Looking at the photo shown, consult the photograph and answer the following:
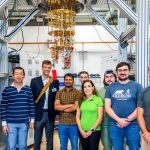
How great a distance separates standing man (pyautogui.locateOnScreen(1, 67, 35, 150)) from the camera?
11.2ft

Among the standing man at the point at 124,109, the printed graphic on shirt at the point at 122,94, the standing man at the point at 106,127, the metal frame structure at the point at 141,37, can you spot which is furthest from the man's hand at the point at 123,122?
the metal frame structure at the point at 141,37

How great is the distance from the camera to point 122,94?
3041 mm

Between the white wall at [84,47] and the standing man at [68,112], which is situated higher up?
the white wall at [84,47]

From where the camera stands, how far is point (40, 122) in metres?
3.80

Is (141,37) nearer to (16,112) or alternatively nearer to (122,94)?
(122,94)

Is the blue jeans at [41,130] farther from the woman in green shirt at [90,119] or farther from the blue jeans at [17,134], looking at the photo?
the woman in green shirt at [90,119]

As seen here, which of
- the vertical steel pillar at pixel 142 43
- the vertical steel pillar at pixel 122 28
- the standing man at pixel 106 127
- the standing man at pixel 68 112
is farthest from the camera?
the vertical steel pillar at pixel 122 28

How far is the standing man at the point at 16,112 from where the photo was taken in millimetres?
3414

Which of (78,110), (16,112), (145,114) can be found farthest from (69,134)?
(145,114)

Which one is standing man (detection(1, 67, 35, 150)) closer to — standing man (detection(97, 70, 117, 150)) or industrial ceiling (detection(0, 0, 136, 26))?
standing man (detection(97, 70, 117, 150))

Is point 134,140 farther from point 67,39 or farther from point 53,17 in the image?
point 53,17

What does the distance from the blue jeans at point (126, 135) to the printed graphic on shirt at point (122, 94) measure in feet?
0.99

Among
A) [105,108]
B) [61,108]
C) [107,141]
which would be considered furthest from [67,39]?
→ [107,141]

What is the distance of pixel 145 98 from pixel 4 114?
1760mm
